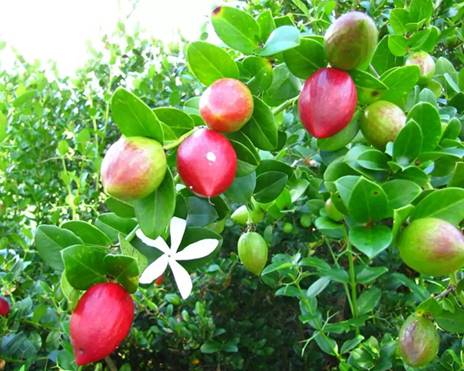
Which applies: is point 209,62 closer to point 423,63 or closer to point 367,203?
point 367,203

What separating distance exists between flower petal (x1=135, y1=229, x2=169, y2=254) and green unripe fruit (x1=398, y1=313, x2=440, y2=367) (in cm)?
38

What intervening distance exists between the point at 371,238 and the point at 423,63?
0.41 metres

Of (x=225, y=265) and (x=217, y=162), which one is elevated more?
(x=217, y=162)

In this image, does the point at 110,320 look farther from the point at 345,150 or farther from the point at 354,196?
the point at 345,150

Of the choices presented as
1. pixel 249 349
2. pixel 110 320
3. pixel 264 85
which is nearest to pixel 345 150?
pixel 264 85

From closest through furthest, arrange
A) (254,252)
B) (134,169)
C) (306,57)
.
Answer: (134,169) < (306,57) < (254,252)

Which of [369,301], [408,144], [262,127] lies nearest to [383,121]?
[408,144]

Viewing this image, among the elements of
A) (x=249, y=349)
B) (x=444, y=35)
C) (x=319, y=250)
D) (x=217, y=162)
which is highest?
(x=217, y=162)

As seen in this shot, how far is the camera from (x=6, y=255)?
1545 mm

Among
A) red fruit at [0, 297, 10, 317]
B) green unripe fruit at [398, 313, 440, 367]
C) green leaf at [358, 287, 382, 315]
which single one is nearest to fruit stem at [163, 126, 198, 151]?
green unripe fruit at [398, 313, 440, 367]

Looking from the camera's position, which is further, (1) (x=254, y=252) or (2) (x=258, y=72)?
(1) (x=254, y=252)

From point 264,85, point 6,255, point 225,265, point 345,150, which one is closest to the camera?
point 264,85

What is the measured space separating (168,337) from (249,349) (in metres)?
0.30

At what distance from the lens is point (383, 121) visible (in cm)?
67
